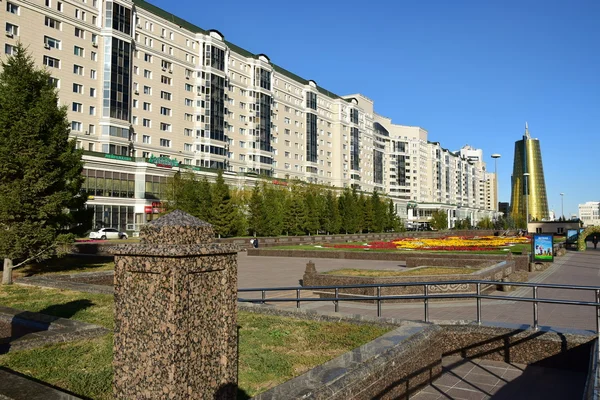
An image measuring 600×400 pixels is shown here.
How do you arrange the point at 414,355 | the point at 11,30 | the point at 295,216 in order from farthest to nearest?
1. the point at 295,216
2. the point at 11,30
3. the point at 414,355

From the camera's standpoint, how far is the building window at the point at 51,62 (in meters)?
50.1

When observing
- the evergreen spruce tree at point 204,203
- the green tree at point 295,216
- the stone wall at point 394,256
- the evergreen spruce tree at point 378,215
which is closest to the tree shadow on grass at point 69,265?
the stone wall at point 394,256

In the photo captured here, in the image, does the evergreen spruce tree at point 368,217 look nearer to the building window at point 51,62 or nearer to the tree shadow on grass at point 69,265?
the building window at point 51,62

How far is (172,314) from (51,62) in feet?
186

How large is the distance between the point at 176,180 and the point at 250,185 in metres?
21.8

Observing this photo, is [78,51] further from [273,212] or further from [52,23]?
[273,212]

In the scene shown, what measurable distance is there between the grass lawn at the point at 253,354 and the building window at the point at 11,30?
49.3m

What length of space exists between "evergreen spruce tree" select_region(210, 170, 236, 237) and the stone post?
45.6 metres

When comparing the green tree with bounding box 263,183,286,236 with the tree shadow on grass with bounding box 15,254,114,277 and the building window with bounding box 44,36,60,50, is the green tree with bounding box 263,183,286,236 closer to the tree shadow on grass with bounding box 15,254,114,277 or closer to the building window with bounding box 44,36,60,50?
the building window with bounding box 44,36,60,50

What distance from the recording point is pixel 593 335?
7.04 meters

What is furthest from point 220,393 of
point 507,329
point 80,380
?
point 507,329

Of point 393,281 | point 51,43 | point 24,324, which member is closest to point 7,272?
point 24,324

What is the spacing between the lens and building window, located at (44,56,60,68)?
5013 cm

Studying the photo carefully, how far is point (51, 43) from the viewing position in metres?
50.8
